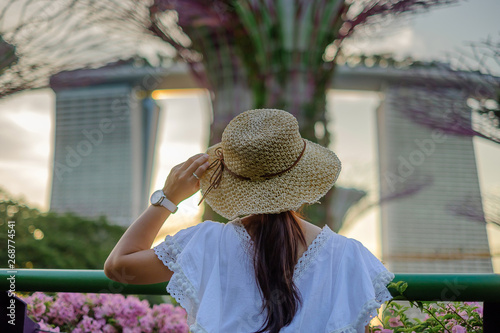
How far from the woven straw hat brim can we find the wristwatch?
0.48 ft

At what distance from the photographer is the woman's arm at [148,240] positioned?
46.4 inches

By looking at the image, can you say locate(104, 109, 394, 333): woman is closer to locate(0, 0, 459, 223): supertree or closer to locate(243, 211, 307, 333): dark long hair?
locate(243, 211, 307, 333): dark long hair

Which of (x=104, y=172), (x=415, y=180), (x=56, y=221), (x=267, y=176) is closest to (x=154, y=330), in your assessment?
(x=267, y=176)

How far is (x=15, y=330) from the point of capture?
1539mm

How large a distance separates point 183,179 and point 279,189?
253 mm

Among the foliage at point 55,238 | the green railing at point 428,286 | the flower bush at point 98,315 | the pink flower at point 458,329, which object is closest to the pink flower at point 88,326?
the flower bush at point 98,315

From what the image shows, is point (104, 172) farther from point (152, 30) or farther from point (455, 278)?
point (455, 278)

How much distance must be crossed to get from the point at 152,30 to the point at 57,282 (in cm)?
227

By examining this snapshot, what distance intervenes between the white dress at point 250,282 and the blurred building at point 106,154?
6909 millimetres

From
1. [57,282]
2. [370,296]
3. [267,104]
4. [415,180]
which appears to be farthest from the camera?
[415,180]

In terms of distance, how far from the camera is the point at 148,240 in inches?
47.6

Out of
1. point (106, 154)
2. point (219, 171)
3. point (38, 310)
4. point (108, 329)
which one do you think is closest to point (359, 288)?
point (219, 171)

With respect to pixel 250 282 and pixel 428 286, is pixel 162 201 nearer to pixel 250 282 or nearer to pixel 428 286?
pixel 250 282

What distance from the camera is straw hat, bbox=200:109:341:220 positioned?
4.03 feet
